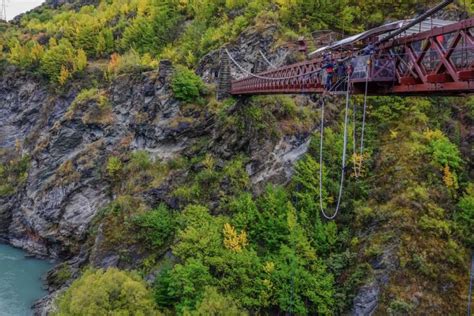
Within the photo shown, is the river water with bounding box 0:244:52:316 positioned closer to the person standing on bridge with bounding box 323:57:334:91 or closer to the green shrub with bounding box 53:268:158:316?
the green shrub with bounding box 53:268:158:316

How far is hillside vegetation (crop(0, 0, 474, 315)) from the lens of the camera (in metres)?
20.0

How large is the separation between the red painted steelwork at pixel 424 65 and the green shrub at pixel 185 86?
656 inches

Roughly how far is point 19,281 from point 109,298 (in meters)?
16.3

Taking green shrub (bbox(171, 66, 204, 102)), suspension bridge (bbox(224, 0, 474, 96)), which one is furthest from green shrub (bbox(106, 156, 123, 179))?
A: suspension bridge (bbox(224, 0, 474, 96))

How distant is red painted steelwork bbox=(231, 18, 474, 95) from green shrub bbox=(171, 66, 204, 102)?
16666 millimetres

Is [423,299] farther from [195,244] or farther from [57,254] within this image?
[57,254]

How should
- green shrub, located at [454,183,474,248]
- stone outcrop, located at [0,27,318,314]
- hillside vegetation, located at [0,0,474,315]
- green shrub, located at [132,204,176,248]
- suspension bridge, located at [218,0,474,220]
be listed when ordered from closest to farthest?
suspension bridge, located at [218,0,474,220] < hillside vegetation, located at [0,0,474,315] < green shrub, located at [454,183,474,248] < green shrub, located at [132,204,176,248] < stone outcrop, located at [0,27,318,314]

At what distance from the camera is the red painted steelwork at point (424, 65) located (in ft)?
29.4

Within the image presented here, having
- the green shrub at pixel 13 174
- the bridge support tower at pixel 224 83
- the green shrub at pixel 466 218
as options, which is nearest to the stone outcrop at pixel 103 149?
the green shrub at pixel 13 174

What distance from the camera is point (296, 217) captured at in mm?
23000

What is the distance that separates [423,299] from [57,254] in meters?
30.1

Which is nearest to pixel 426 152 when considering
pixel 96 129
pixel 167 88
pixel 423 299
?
pixel 423 299

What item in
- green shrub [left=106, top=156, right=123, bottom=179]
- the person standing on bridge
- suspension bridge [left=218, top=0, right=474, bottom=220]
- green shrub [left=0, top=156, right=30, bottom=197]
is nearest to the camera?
suspension bridge [left=218, top=0, right=474, bottom=220]

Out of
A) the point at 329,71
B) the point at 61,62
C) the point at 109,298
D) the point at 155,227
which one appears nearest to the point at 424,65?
the point at 329,71
